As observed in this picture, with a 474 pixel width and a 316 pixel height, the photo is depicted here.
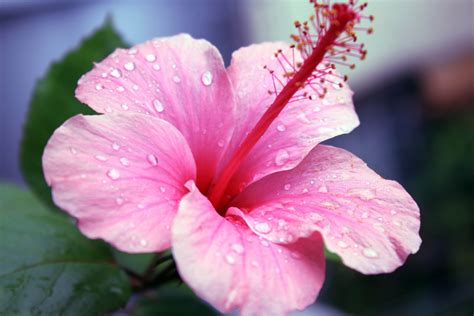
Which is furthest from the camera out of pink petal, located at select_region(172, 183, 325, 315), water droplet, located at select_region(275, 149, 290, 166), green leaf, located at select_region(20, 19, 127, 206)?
green leaf, located at select_region(20, 19, 127, 206)

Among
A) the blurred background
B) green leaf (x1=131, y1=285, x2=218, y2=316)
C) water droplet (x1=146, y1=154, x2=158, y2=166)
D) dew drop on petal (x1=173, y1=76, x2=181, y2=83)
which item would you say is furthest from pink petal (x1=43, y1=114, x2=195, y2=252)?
the blurred background

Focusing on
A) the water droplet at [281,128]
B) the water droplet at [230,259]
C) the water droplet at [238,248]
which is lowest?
the water droplet at [238,248]

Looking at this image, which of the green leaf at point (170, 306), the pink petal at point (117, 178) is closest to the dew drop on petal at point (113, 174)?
the pink petal at point (117, 178)

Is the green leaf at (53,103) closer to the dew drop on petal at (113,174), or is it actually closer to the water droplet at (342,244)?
the dew drop on petal at (113,174)

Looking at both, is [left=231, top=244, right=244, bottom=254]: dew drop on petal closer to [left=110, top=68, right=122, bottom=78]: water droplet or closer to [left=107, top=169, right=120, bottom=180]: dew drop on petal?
[left=107, top=169, right=120, bottom=180]: dew drop on petal

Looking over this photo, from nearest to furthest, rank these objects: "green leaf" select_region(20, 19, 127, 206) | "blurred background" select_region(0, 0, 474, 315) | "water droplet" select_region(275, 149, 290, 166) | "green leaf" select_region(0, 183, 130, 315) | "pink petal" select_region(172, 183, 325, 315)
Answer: "pink petal" select_region(172, 183, 325, 315), "green leaf" select_region(0, 183, 130, 315), "water droplet" select_region(275, 149, 290, 166), "green leaf" select_region(20, 19, 127, 206), "blurred background" select_region(0, 0, 474, 315)

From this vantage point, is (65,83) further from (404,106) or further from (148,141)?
(404,106)

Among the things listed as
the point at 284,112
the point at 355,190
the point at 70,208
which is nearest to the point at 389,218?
the point at 355,190
